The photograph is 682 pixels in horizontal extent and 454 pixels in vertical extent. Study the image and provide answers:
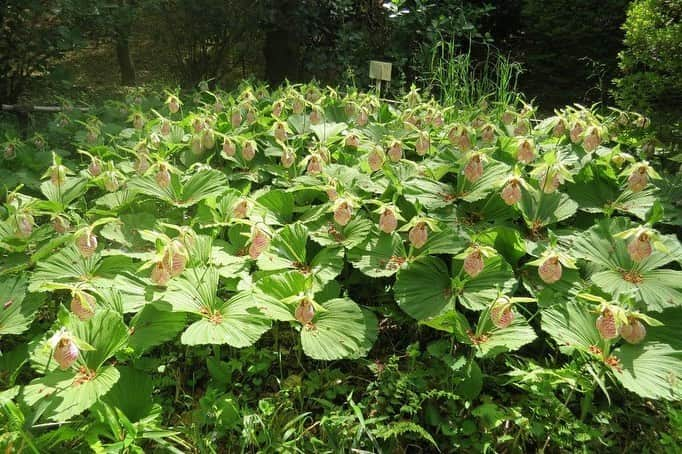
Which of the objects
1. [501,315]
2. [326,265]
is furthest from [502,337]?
[326,265]

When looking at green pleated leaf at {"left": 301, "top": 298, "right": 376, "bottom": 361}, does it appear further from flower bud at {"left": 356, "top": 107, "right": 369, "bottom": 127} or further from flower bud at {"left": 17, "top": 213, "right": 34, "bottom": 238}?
flower bud at {"left": 356, "top": 107, "right": 369, "bottom": 127}

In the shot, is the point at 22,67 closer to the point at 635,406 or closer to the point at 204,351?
the point at 204,351

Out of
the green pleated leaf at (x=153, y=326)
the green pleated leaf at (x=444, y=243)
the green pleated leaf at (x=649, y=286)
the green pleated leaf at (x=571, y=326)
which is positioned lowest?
the green pleated leaf at (x=571, y=326)

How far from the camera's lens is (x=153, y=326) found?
143 centimetres

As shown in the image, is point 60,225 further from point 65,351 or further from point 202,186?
point 65,351

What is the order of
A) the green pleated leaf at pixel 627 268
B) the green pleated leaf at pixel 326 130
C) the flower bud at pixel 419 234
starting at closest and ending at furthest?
the green pleated leaf at pixel 627 268, the flower bud at pixel 419 234, the green pleated leaf at pixel 326 130

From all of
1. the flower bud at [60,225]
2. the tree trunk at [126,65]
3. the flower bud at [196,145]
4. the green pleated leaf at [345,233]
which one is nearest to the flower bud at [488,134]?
the green pleated leaf at [345,233]

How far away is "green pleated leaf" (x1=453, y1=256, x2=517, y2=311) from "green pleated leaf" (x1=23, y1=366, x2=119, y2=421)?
1034 mm

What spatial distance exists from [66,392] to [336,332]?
0.73 m

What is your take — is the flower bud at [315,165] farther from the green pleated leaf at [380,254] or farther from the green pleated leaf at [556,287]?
the green pleated leaf at [556,287]

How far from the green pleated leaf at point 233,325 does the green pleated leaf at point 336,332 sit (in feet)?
0.46

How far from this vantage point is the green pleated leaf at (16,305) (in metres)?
1.46

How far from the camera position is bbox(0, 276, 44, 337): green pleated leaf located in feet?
4.78

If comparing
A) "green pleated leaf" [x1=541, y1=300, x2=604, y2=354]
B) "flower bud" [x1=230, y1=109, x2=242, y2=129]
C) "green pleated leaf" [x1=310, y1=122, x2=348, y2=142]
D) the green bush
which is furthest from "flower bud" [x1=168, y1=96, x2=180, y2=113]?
the green bush
